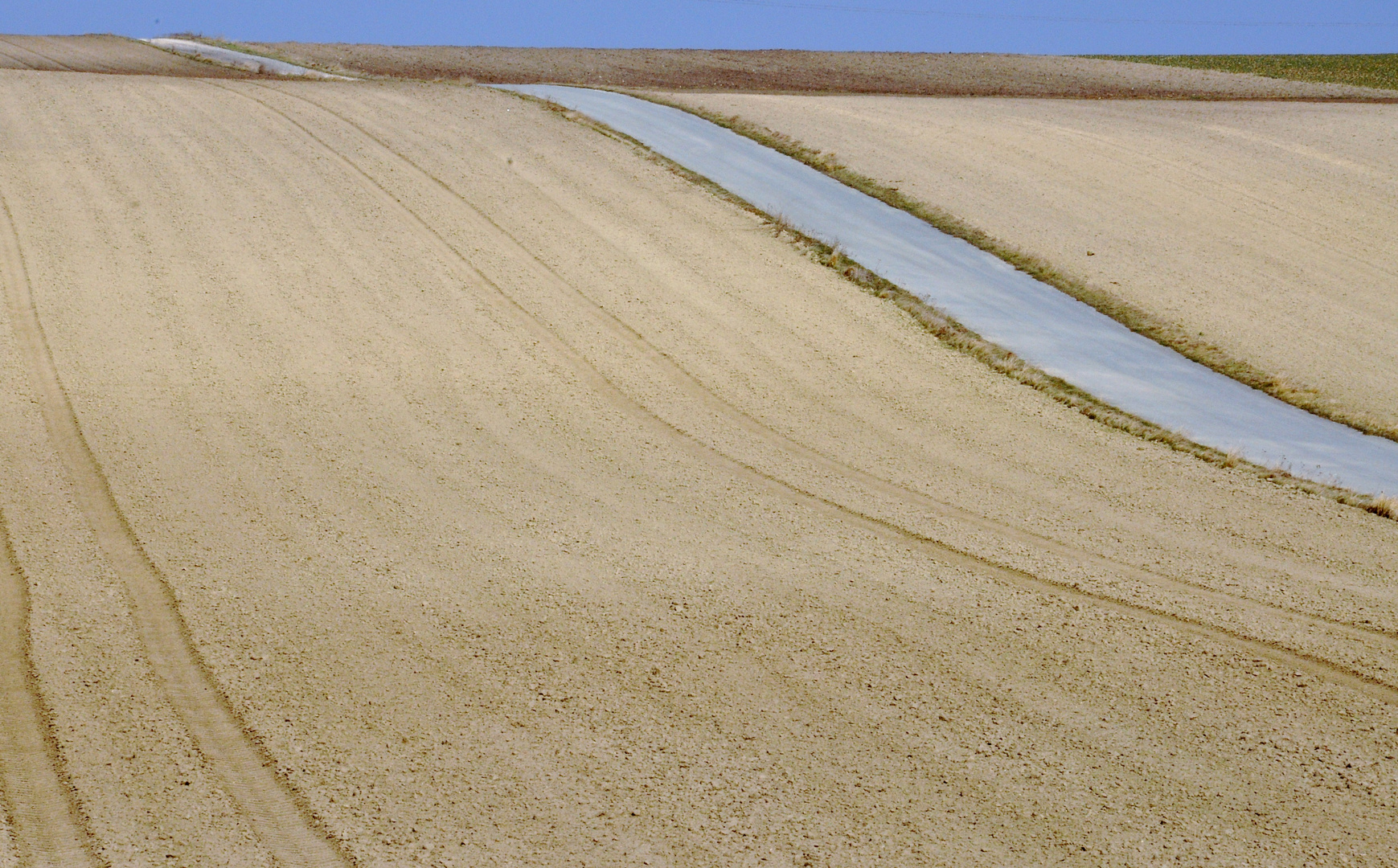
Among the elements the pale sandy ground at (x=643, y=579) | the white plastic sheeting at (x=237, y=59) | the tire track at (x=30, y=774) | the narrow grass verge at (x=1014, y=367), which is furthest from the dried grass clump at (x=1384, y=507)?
the white plastic sheeting at (x=237, y=59)

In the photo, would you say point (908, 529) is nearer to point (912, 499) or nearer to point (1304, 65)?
point (912, 499)

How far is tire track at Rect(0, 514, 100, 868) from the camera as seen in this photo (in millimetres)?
4887

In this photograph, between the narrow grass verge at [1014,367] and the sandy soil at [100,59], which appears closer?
the narrow grass verge at [1014,367]

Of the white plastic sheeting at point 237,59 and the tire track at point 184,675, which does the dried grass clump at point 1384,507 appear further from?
the white plastic sheeting at point 237,59

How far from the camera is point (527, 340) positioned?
11727 millimetres

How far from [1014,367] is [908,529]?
406cm

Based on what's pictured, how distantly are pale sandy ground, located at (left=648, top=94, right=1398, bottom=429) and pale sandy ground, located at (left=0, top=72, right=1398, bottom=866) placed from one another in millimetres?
4255

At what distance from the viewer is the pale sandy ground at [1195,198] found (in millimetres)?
14156

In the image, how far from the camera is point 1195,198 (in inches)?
760

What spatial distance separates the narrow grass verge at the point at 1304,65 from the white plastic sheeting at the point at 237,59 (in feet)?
96.7

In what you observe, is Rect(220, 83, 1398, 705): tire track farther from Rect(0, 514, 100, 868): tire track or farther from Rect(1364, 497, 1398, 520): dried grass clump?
Rect(0, 514, 100, 868): tire track

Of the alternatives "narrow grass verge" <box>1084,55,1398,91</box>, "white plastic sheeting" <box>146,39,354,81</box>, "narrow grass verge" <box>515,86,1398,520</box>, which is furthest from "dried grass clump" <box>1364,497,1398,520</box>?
"narrow grass verge" <box>1084,55,1398,91</box>

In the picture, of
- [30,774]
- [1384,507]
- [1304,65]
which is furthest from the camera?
[1304,65]

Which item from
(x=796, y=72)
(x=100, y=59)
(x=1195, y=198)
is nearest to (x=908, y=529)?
(x=1195, y=198)
